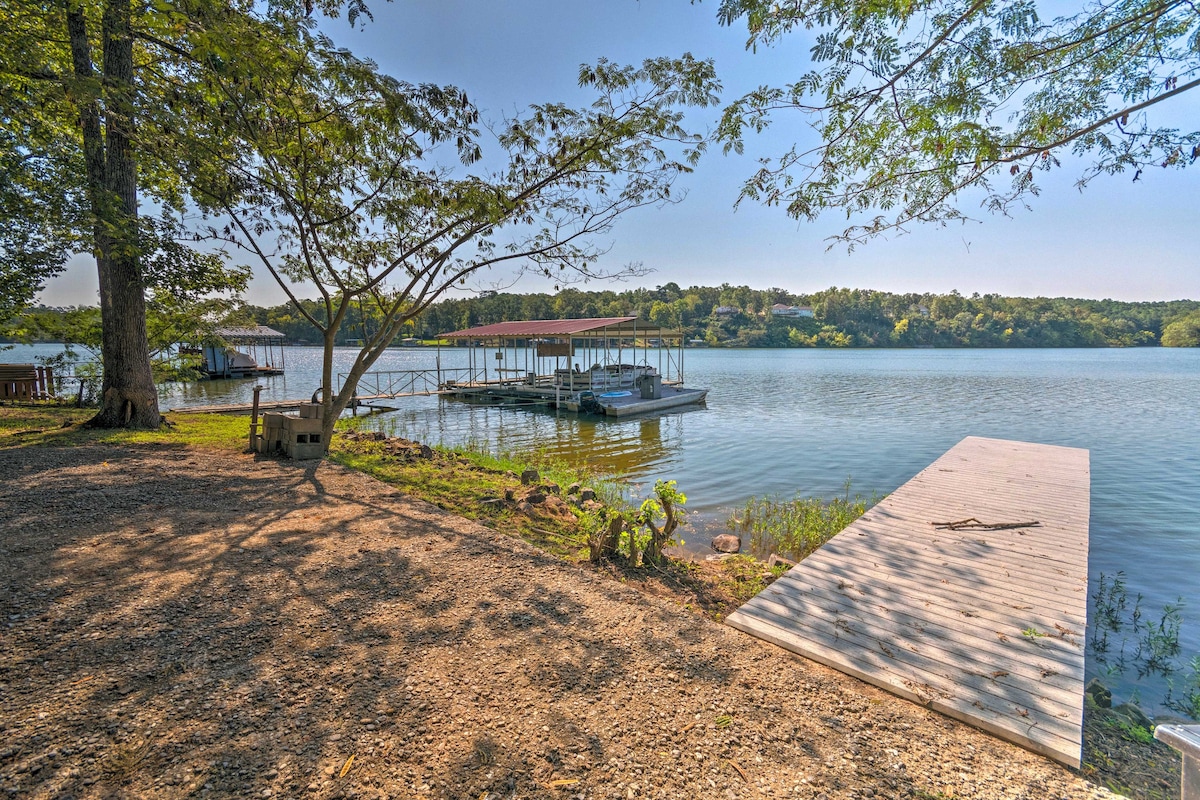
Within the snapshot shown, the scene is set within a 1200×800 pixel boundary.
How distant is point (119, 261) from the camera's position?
823cm

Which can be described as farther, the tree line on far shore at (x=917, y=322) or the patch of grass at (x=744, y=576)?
the tree line on far shore at (x=917, y=322)

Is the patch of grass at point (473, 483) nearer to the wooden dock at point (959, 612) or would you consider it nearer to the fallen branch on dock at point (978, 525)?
the wooden dock at point (959, 612)

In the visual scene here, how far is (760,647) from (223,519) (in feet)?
15.2

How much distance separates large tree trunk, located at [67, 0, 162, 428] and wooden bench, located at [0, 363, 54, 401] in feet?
24.0

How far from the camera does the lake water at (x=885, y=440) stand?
6750mm

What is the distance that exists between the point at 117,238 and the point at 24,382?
983 cm

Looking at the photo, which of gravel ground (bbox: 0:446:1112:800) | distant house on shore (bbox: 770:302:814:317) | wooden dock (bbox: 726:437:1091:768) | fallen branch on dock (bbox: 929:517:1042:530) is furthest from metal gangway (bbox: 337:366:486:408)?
distant house on shore (bbox: 770:302:814:317)

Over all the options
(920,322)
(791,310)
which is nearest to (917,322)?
(920,322)

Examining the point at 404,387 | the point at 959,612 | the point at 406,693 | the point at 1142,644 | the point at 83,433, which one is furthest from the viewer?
the point at 404,387

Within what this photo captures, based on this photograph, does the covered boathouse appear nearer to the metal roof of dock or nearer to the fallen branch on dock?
the metal roof of dock

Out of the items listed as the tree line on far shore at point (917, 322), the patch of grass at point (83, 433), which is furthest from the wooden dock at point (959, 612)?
the tree line on far shore at point (917, 322)

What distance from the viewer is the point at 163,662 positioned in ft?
8.25

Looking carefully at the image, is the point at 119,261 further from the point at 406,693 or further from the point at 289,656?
the point at 406,693

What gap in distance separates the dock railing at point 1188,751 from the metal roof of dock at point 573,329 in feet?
55.9
